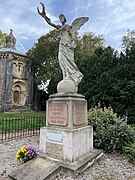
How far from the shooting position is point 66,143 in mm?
4645

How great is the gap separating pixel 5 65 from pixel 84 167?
26204mm

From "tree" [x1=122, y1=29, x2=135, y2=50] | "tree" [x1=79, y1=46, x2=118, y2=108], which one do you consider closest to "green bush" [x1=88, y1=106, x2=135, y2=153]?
"tree" [x1=79, y1=46, x2=118, y2=108]

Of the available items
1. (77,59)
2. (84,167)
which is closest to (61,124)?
(84,167)

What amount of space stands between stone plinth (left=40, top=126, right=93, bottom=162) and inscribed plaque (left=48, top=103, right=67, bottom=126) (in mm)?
202

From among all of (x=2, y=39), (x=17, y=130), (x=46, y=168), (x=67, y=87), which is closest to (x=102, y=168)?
(x=46, y=168)

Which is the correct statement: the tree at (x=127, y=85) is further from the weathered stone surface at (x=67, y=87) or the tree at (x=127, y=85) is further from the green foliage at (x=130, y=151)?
the weathered stone surface at (x=67, y=87)

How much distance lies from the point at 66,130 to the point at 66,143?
13.5 inches

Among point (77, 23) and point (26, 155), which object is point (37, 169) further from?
point (77, 23)

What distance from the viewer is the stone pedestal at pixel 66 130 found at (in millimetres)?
4645

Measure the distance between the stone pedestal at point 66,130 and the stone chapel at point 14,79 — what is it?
22831 mm

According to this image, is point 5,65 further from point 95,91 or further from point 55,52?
point 95,91

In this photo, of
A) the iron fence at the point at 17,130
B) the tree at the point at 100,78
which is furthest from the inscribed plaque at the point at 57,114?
the tree at the point at 100,78

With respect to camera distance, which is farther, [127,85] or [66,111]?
[127,85]

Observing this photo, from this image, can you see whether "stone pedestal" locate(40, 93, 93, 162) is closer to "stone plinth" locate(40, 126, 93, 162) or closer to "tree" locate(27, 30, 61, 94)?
"stone plinth" locate(40, 126, 93, 162)
